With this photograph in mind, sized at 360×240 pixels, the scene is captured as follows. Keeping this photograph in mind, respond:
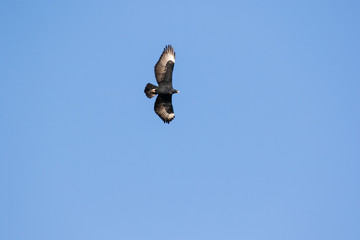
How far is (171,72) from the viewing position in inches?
918

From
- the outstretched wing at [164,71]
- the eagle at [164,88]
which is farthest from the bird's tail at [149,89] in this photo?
the outstretched wing at [164,71]

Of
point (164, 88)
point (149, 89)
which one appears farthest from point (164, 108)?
point (149, 89)

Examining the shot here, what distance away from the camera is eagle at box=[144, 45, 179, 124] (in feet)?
74.7

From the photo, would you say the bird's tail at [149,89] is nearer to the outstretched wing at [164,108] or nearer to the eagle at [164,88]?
the eagle at [164,88]

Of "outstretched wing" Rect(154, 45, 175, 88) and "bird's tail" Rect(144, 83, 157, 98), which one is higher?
"outstretched wing" Rect(154, 45, 175, 88)

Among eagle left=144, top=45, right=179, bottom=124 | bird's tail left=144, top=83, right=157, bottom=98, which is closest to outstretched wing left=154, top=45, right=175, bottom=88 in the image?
eagle left=144, top=45, right=179, bottom=124

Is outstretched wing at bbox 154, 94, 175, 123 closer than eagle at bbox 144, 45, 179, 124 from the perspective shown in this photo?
No

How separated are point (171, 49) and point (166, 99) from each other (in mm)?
2983

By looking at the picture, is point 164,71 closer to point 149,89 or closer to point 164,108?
point 149,89

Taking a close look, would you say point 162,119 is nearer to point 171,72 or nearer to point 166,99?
point 166,99

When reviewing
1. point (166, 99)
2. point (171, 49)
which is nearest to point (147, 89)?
point (166, 99)

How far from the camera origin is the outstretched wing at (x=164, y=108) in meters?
23.5

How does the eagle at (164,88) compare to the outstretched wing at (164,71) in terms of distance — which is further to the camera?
the outstretched wing at (164,71)

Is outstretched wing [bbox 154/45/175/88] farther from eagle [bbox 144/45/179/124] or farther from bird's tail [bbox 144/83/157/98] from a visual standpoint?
bird's tail [bbox 144/83/157/98]
